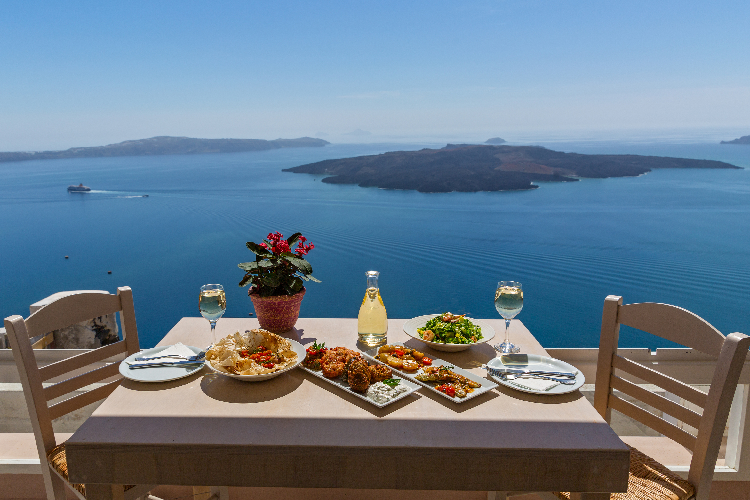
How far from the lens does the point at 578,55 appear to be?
80.0 feet

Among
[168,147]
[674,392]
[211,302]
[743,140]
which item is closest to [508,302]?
[674,392]

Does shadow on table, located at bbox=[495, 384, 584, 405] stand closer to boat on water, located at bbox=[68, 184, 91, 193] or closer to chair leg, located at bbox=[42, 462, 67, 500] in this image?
chair leg, located at bbox=[42, 462, 67, 500]

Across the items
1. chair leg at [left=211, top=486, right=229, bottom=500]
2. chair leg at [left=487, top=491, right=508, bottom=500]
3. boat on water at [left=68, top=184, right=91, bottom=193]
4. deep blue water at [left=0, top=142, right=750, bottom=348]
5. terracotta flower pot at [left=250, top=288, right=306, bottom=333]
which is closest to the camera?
terracotta flower pot at [left=250, top=288, right=306, bottom=333]

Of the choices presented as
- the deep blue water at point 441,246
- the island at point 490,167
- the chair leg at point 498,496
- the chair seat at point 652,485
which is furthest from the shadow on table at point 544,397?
the island at point 490,167

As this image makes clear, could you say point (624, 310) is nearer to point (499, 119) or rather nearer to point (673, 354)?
point (673, 354)

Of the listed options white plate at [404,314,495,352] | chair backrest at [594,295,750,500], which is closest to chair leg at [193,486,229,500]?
white plate at [404,314,495,352]

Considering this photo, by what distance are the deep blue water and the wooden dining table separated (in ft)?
36.1

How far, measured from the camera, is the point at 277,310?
1.49m

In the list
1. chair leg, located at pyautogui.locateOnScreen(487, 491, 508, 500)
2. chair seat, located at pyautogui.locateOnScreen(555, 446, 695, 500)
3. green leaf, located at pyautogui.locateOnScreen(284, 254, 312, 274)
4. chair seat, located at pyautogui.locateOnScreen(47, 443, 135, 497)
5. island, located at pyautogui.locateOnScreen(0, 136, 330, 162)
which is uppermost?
island, located at pyautogui.locateOnScreen(0, 136, 330, 162)

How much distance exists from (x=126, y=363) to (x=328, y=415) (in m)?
0.64

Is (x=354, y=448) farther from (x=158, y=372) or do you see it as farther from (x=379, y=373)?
(x=158, y=372)

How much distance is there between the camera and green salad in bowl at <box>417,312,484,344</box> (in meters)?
1.34

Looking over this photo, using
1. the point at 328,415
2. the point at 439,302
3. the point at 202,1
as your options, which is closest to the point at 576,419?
the point at 328,415

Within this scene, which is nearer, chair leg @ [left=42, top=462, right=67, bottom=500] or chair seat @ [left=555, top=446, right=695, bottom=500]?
chair seat @ [left=555, top=446, right=695, bottom=500]
